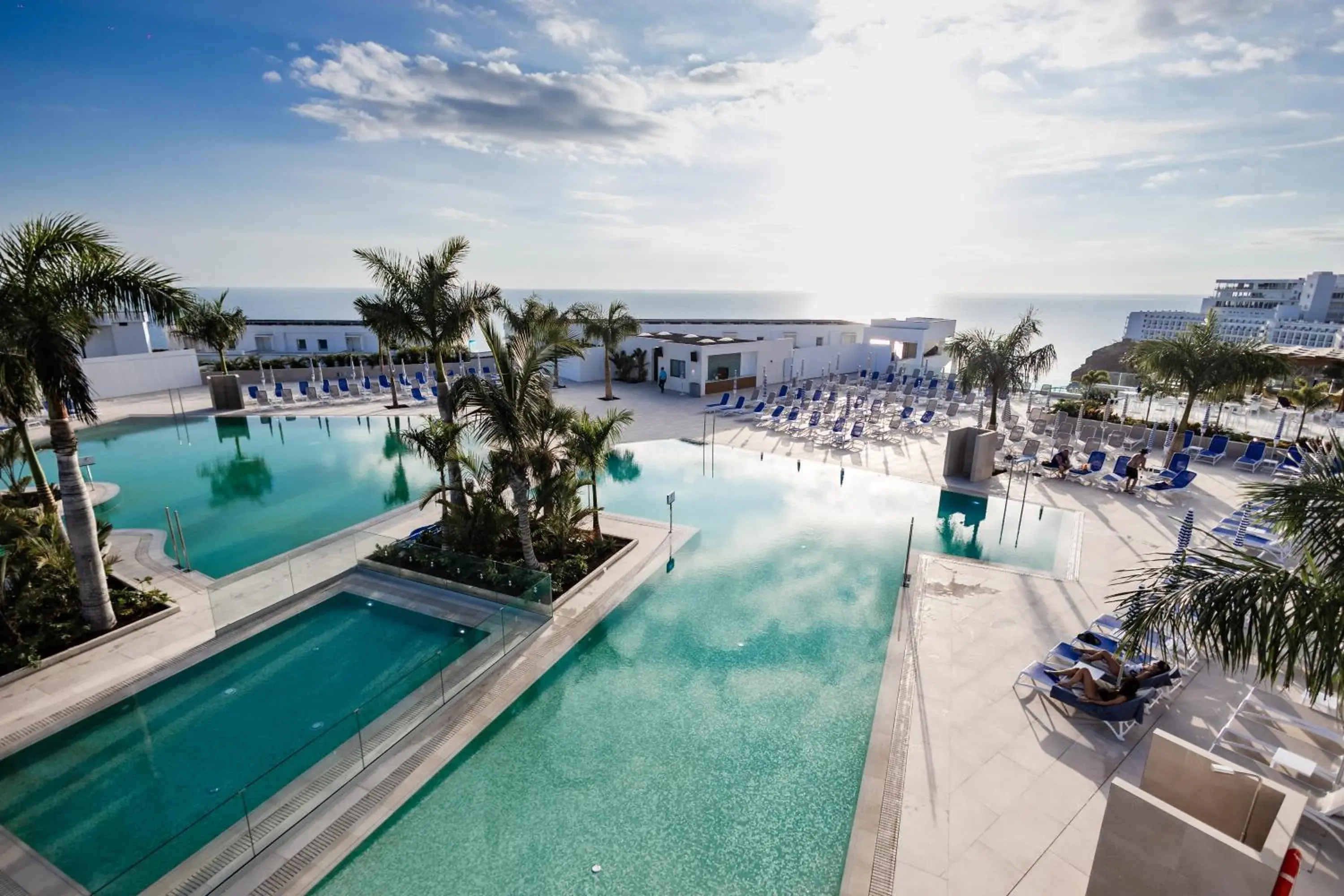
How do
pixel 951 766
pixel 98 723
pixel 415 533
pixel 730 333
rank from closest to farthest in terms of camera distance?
1. pixel 951 766
2. pixel 98 723
3. pixel 415 533
4. pixel 730 333

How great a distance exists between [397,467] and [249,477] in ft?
11.2

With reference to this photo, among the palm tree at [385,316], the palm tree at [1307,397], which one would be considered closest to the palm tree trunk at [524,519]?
the palm tree at [385,316]

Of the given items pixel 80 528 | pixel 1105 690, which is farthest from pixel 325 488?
pixel 1105 690

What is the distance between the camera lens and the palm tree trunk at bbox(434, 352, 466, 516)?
9.86 metres

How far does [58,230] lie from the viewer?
22.0 ft

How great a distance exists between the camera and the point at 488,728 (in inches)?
255

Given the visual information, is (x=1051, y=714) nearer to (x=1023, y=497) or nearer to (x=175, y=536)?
(x=1023, y=497)

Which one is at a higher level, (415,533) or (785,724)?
(415,533)

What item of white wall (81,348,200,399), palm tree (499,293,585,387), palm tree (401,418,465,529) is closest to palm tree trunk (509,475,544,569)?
palm tree (401,418,465,529)

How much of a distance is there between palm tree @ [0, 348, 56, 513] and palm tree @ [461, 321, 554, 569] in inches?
178

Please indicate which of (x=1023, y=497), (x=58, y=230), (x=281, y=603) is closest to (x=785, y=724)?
(x=281, y=603)

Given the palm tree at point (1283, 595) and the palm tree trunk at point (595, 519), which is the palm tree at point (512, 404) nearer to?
the palm tree trunk at point (595, 519)

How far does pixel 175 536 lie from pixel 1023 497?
51.0 ft

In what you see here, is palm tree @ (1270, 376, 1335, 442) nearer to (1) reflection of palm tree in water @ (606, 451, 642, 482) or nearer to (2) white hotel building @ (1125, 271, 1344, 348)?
(1) reflection of palm tree in water @ (606, 451, 642, 482)
